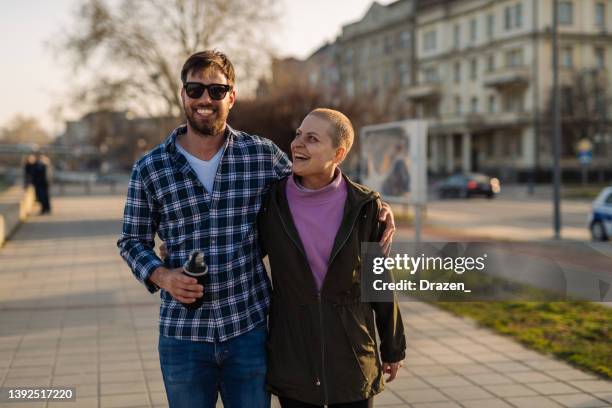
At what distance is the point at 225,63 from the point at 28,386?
3.64m

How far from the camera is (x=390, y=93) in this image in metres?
47.4

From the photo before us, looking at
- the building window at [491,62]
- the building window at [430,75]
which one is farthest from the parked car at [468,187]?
the building window at [430,75]

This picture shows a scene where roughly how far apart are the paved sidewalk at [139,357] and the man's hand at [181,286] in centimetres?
280

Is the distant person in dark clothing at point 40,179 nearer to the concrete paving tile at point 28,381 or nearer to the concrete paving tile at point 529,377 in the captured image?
the concrete paving tile at point 28,381

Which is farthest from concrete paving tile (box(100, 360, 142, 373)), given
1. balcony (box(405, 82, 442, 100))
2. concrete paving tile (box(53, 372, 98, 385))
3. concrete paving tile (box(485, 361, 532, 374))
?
balcony (box(405, 82, 442, 100))

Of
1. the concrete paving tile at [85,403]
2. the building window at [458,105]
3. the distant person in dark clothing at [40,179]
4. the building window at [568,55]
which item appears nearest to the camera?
the concrete paving tile at [85,403]

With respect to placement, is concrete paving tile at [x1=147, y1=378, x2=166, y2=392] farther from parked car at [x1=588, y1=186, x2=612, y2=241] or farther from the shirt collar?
parked car at [x1=588, y1=186, x2=612, y2=241]

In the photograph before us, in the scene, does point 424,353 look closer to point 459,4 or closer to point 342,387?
point 342,387

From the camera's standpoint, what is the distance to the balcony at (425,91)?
65250 millimetres

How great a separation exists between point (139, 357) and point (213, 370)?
3773 millimetres

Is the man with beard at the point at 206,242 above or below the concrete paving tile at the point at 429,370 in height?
above


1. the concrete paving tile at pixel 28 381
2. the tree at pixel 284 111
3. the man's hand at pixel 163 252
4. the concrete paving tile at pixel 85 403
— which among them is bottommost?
the concrete paving tile at pixel 85 403

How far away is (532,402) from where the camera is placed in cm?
529

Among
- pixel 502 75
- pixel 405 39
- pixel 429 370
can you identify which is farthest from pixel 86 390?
pixel 405 39
